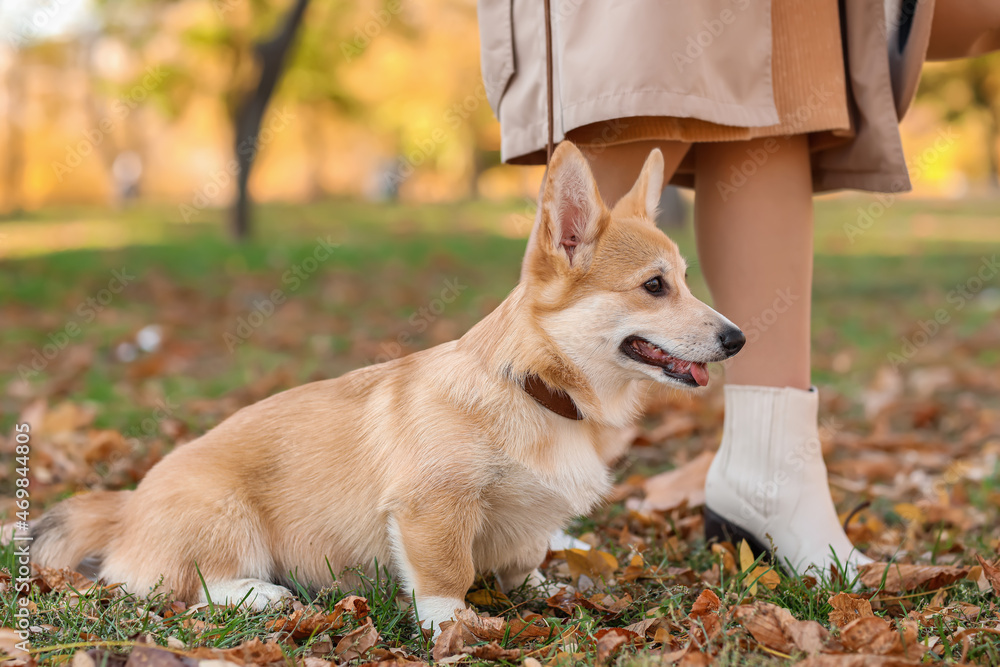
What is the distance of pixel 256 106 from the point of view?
41.7 feet

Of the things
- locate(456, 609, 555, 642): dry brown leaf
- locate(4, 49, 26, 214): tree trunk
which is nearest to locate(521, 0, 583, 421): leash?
locate(456, 609, 555, 642): dry brown leaf

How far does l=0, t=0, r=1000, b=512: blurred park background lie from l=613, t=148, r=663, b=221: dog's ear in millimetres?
574

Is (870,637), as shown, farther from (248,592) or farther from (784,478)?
(248,592)

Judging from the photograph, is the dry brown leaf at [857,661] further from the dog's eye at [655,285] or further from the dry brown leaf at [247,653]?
the dry brown leaf at [247,653]

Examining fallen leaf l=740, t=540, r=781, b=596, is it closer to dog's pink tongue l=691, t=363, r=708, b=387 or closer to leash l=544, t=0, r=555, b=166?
dog's pink tongue l=691, t=363, r=708, b=387

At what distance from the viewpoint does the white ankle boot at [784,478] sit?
8.70ft

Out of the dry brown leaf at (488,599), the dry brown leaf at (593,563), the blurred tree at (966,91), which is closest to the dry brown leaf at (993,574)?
the dry brown leaf at (593,563)

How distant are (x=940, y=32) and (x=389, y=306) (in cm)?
682

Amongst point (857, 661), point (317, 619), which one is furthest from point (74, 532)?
point (857, 661)

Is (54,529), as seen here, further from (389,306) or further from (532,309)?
(389,306)

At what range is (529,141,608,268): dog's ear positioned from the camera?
2.20 metres

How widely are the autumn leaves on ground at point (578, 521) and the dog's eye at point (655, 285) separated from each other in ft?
1.49

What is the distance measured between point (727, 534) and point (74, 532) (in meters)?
2.10

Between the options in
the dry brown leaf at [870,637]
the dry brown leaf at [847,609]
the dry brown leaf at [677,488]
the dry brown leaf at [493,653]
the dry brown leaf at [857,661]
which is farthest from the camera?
the dry brown leaf at [677,488]
